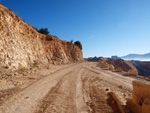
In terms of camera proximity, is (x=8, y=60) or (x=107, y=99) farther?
(x=8, y=60)

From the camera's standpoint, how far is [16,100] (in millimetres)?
3967

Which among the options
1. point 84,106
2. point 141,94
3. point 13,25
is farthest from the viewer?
point 13,25

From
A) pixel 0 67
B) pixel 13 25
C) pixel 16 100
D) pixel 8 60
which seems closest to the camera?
pixel 16 100

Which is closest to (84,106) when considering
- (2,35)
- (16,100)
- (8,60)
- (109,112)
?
(109,112)

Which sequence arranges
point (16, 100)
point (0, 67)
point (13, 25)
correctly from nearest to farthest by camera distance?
point (16, 100) < point (0, 67) < point (13, 25)

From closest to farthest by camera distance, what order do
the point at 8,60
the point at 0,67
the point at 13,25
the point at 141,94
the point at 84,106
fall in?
the point at 141,94 < the point at 84,106 < the point at 0,67 < the point at 8,60 < the point at 13,25

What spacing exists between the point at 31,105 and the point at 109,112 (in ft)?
10.5

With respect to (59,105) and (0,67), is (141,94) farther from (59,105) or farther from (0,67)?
(0,67)

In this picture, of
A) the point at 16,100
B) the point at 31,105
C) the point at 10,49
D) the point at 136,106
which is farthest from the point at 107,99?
the point at 10,49

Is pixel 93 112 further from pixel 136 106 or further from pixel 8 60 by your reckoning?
pixel 8 60

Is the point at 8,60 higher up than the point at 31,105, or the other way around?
the point at 8,60

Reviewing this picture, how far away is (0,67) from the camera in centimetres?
735

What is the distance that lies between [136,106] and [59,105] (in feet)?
9.80

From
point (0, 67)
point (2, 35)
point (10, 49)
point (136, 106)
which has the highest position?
point (2, 35)
